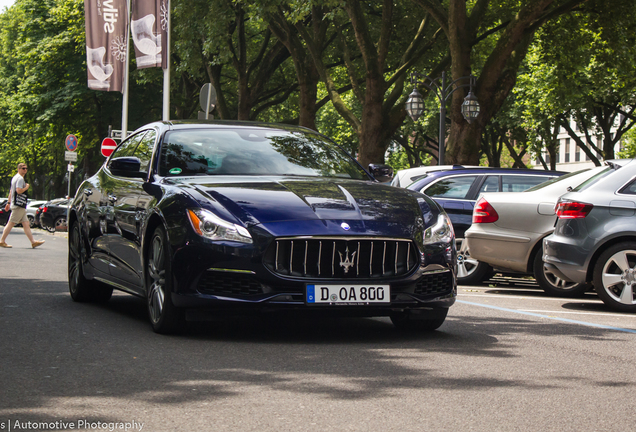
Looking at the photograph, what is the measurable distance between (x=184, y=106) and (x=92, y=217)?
102 ft

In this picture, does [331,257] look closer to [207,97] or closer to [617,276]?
[617,276]

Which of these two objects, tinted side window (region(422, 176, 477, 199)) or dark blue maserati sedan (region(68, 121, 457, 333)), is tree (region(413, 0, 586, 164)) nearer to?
tinted side window (region(422, 176, 477, 199))

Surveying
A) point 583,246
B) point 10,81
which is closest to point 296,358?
point 583,246

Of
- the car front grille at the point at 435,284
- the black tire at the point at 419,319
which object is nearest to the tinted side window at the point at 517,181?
the black tire at the point at 419,319

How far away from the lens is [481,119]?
19844mm

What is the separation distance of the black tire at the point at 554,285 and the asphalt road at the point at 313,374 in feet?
8.87

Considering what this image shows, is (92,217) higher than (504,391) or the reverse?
higher

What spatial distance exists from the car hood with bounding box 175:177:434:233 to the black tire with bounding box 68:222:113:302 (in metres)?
2.42

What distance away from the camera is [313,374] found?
511 cm

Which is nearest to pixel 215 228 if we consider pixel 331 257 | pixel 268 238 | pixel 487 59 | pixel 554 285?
pixel 268 238

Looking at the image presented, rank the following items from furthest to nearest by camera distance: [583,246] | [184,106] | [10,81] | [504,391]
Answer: [10,81]
[184,106]
[583,246]
[504,391]

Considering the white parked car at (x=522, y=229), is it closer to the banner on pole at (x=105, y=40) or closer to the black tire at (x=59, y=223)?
the banner on pole at (x=105, y=40)

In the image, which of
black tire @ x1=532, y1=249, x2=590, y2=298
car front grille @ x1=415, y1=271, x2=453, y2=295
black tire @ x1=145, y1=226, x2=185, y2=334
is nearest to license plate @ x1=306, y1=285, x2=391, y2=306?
car front grille @ x1=415, y1=271, x2=453, y2=295

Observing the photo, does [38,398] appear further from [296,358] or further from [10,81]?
[10,81]
